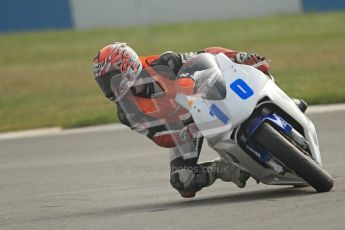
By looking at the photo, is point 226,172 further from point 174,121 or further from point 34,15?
point 34,15

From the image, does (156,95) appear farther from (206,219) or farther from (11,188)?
(11,188)

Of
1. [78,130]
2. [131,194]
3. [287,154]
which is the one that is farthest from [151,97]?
[78,130]

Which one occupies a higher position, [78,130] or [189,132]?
[189,132]

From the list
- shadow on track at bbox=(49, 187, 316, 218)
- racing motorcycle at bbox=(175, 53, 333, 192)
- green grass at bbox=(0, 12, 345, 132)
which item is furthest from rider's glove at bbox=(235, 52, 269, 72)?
green grass at bbox=(0, 12, 345, 132)

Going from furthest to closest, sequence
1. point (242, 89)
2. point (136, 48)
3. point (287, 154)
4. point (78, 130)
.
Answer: point (136, 48) < point (78, 130) < point (242, 89) < point (287, 154)

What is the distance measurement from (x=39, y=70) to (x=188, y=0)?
26.1ft

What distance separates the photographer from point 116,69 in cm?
817

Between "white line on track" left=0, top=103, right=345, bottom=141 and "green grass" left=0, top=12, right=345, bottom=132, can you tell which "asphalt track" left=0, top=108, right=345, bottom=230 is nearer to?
"white line on track" left=0, top=103, right=345, bottom=141

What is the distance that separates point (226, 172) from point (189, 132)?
51 cm

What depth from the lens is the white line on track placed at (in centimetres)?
1436

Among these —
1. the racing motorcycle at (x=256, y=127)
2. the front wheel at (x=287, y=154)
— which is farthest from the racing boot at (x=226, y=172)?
the front wheel at (x=287, y=154)

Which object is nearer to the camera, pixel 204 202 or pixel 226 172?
pixel 204 202

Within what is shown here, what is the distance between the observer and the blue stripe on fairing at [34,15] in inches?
1244

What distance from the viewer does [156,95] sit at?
324 inches
